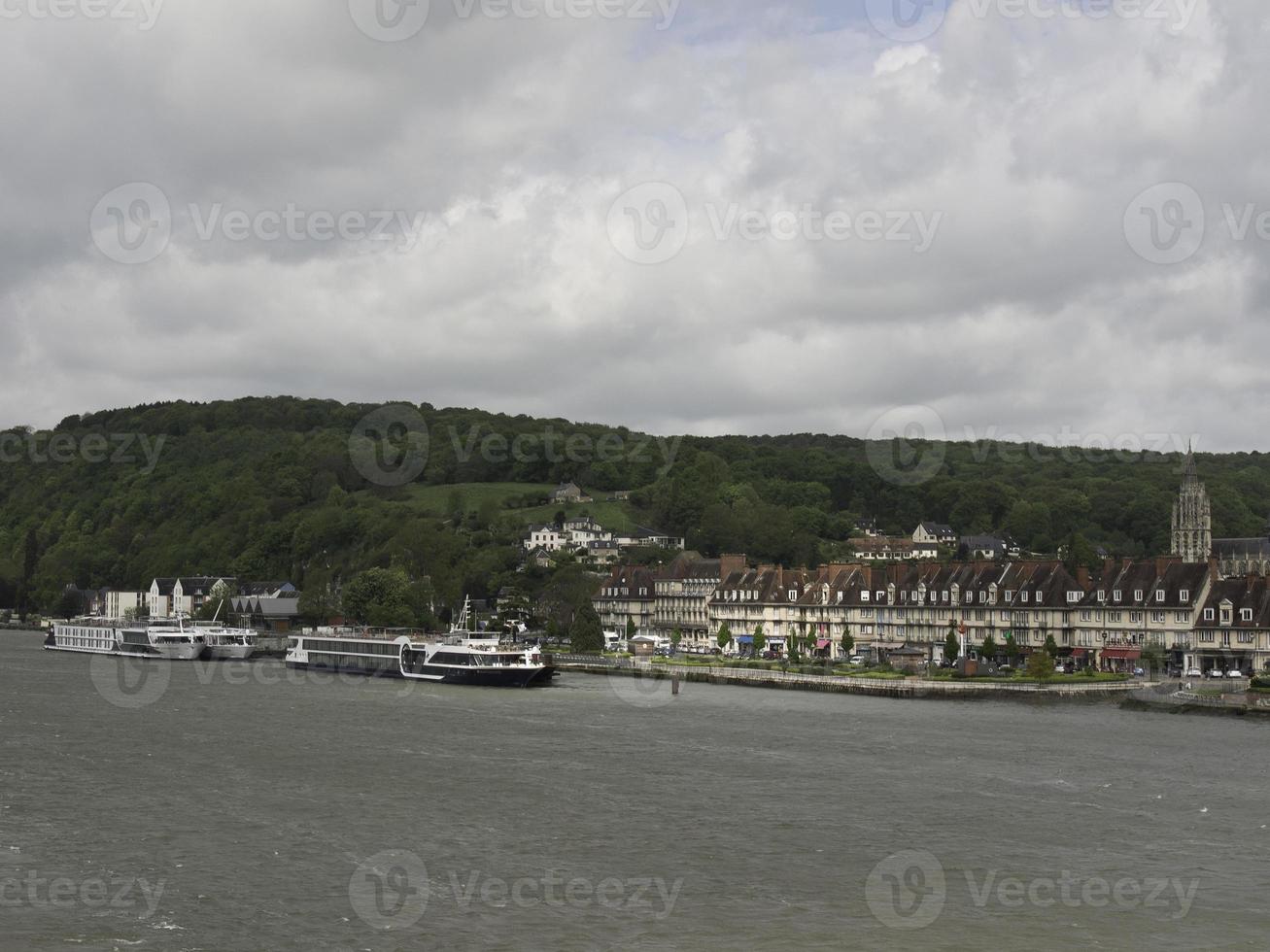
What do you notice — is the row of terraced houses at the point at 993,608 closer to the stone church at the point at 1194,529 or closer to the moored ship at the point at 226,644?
the moored ship at the point at 226,644

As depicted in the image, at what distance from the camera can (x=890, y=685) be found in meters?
98.8

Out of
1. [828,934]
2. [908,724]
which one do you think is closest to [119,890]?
[828,934]

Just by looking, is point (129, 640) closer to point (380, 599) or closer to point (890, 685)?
point (380, 599)

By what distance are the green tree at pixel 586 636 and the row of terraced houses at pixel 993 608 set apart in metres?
11.8

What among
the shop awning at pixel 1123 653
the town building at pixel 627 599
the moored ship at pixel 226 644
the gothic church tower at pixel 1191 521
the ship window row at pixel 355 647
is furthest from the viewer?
the gothic church tower at pixel 1191 521

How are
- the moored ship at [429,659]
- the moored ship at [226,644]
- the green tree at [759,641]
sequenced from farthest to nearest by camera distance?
the moored ship at [226,644], the green tree at [759,641], the moored ship at [429,659]

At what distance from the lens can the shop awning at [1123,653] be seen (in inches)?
4169

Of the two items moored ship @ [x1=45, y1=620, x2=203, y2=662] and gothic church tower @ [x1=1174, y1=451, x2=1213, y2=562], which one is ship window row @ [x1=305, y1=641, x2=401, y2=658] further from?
gothic church tower @ [x1=1174, y1=451, x2=1213, y2=562]

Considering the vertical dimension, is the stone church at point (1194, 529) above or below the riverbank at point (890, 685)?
above

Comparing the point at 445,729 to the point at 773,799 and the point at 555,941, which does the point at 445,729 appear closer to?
the point at 773,799

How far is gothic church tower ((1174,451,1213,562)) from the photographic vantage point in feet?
592

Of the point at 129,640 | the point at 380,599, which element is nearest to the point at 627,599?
the point at 380,599

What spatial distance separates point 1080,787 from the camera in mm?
53875

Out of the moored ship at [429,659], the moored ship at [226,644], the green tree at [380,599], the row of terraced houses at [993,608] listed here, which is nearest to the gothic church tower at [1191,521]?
the row of terraced houses at [993,608]
